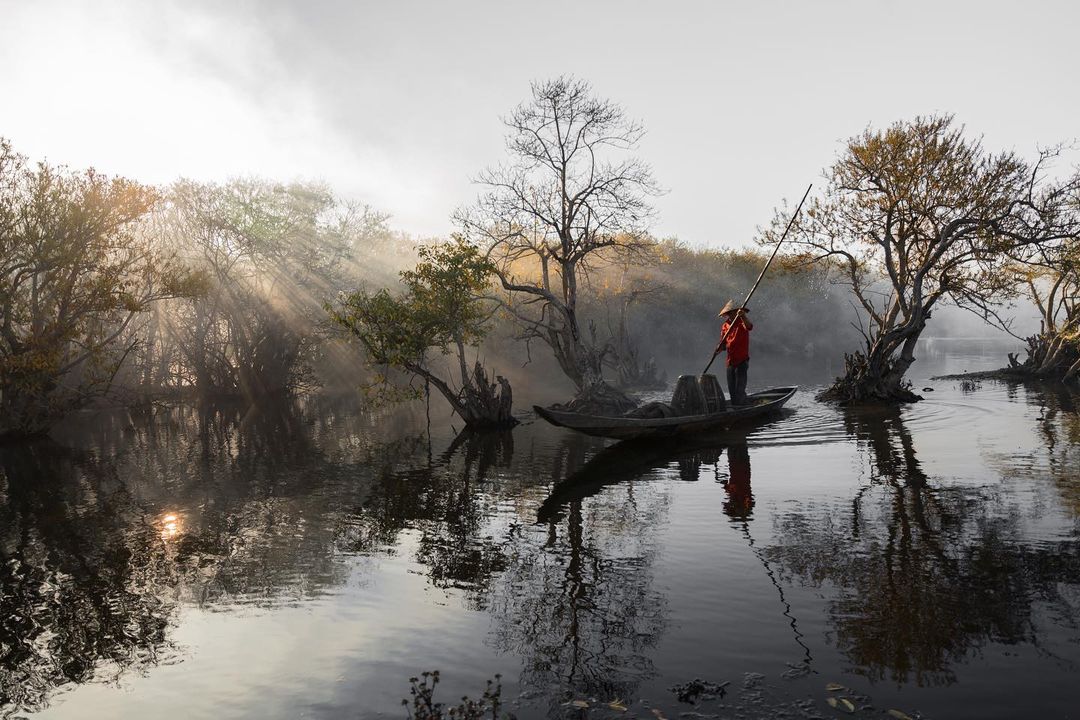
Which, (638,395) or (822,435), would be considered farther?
(638,395)

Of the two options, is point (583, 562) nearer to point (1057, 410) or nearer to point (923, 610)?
point (923, 610)

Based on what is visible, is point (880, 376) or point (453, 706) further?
point (880, 376)

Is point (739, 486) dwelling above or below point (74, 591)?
above

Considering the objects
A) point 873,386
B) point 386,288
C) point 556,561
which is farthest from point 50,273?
point 873,386

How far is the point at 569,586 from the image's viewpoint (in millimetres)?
8273

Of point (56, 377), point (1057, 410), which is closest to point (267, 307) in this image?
point (56, 377)

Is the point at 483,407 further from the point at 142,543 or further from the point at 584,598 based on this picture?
the point at 584,598

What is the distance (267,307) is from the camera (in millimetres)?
39562

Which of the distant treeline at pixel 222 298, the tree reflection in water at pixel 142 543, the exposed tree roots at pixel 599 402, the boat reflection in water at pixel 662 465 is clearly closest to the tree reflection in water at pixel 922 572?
the boat reflection in water at pixel 662 465

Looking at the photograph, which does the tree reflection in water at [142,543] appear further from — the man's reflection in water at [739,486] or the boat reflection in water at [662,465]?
the man's reflection in water at [739,486]

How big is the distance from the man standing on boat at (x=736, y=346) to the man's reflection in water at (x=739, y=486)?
4964 mm

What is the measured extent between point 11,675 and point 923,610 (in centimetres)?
852

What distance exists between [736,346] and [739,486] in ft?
31.5

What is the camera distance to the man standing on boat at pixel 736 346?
22094 mm
